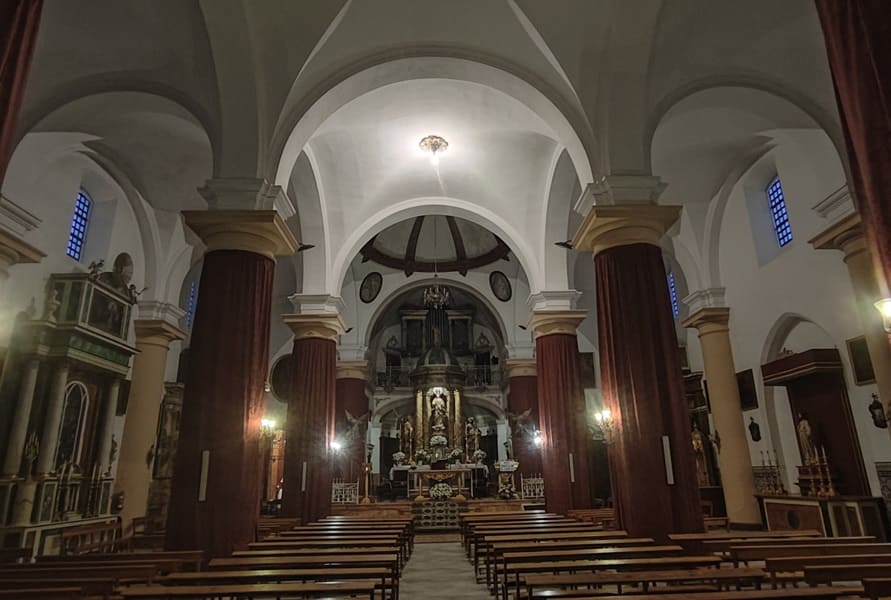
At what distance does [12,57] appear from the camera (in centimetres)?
337

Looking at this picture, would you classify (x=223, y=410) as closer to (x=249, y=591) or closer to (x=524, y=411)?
(x=249, y=591)

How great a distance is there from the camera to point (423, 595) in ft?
19.1

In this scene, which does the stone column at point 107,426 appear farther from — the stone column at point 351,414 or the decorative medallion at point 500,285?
the decorative medallion at point 500,285

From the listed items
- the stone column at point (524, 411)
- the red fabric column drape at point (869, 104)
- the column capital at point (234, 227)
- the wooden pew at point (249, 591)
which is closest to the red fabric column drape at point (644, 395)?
the red fabric column drape at point (869, 104)

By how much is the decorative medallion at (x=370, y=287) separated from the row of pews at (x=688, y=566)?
553 inches

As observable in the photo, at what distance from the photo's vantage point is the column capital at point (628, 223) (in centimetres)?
688

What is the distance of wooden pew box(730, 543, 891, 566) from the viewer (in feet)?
15.1

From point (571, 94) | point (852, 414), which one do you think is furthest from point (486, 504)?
point (571, 94)

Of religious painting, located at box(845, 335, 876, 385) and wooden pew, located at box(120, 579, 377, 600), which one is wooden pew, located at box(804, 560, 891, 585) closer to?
wooden pew, located at box(120, 579, 377, 600)

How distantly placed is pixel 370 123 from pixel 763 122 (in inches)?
275

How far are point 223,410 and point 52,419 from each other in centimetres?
487

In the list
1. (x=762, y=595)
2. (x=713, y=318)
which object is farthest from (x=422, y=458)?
(x=762, y=595)

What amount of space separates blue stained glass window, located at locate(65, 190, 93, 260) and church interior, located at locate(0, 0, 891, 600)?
7 centimetres

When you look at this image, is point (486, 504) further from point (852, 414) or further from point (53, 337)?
point (53, 337)
